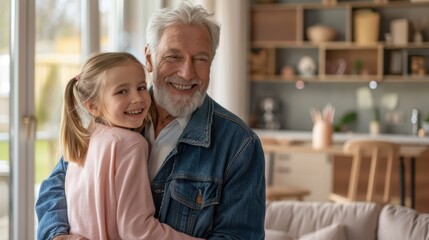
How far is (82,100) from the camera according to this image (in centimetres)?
207

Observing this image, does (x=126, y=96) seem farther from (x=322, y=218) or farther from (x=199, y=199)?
(x=322, y=218)

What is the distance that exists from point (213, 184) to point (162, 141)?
21 centimetres

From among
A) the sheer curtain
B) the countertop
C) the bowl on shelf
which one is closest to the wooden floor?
the countertop

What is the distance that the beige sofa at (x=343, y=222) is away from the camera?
304 centimetres

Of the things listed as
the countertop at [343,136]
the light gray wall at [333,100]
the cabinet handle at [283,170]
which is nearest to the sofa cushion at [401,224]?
the countertop at [343,136]

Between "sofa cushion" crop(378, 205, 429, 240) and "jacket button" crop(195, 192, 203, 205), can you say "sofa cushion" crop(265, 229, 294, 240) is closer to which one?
"sofa cushion" crop(378, 205, 429, 240)

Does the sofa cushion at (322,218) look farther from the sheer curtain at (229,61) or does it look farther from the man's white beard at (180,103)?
the sheer curtain at (229,61)

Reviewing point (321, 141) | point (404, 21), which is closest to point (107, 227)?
point (321, 141)

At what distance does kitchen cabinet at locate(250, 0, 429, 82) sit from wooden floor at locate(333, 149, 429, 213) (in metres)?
0.89

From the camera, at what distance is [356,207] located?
325 cm

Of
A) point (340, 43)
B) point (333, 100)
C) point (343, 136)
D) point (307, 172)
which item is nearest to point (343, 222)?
point (307, 172)

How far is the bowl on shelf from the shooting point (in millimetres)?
7211

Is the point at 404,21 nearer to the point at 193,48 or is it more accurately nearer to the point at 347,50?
the point at 347,50

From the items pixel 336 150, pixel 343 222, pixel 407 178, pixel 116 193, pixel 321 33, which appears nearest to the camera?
pixel 116 193
